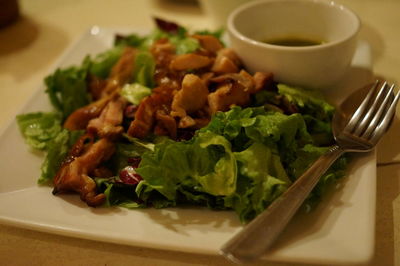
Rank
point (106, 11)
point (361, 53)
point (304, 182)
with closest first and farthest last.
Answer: point (304, 182) < point (361, 53) < point (106, 11)

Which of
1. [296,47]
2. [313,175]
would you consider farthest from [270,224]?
[296,47]

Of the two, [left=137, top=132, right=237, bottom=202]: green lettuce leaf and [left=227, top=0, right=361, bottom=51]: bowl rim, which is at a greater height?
[left=227, top=0, right=361, bottom=51]: bowl rim

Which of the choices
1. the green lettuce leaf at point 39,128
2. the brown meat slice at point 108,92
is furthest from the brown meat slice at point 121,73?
the green lettuce leaf at point 39,128

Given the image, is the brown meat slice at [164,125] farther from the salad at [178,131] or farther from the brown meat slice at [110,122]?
the brown meat slice at [110,122]

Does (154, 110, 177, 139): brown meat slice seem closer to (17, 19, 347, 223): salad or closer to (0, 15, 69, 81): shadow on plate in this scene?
(17, 19, 347, 223): salad

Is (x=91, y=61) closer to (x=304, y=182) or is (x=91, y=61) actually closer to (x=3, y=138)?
(x=3, y=138)

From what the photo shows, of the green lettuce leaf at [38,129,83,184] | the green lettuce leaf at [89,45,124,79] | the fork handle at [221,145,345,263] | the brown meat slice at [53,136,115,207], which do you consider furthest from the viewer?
the green lettuce leaf at [89,45,124,79]

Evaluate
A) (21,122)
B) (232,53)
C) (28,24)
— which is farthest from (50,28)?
(232,53)

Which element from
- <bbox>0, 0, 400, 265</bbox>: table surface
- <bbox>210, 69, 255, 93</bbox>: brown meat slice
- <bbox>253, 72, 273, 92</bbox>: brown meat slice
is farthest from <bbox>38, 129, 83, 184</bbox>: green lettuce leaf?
<bbox>253, 72, 273, 92</bbox>: brown meat slice
